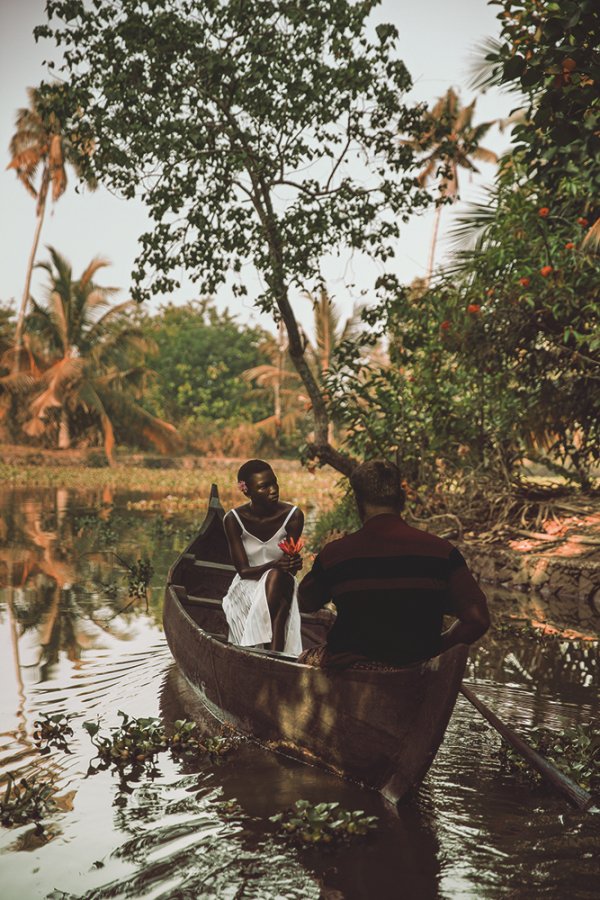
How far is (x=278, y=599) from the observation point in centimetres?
537

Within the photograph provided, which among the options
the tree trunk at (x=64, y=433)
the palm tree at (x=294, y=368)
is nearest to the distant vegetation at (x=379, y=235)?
the palm tree at (x=294, y=368)

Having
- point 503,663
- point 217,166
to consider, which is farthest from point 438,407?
point 503,663

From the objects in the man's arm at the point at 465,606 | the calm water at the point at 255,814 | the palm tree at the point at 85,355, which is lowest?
the calm water at the point at 255,814

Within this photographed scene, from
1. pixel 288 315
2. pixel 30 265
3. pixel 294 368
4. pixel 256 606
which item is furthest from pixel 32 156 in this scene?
pixel 256 606

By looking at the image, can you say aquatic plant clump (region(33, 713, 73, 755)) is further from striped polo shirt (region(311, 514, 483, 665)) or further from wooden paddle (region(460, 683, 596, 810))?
wooden paddle (region(460, 683, 596, 810))

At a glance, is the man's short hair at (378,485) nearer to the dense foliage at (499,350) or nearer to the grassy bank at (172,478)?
the dense foliage at (499,350)

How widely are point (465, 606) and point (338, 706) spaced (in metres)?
0.82

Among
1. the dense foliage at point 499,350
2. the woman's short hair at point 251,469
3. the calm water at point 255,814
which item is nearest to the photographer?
the calm water at point 255,814

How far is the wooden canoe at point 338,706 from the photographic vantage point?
12.6ft

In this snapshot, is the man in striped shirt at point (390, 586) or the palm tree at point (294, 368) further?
the palm tree at point (294, 368)

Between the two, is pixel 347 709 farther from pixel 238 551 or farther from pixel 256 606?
pixel 238 551

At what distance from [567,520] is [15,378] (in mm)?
22425

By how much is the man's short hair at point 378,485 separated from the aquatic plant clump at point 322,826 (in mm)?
1189

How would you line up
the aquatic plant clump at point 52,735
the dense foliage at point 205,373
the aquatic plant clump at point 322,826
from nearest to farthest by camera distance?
the aquatic plant clump at point 322,826
the aquatic plant clump at point 52,735
the dense foliage at point 205,373
